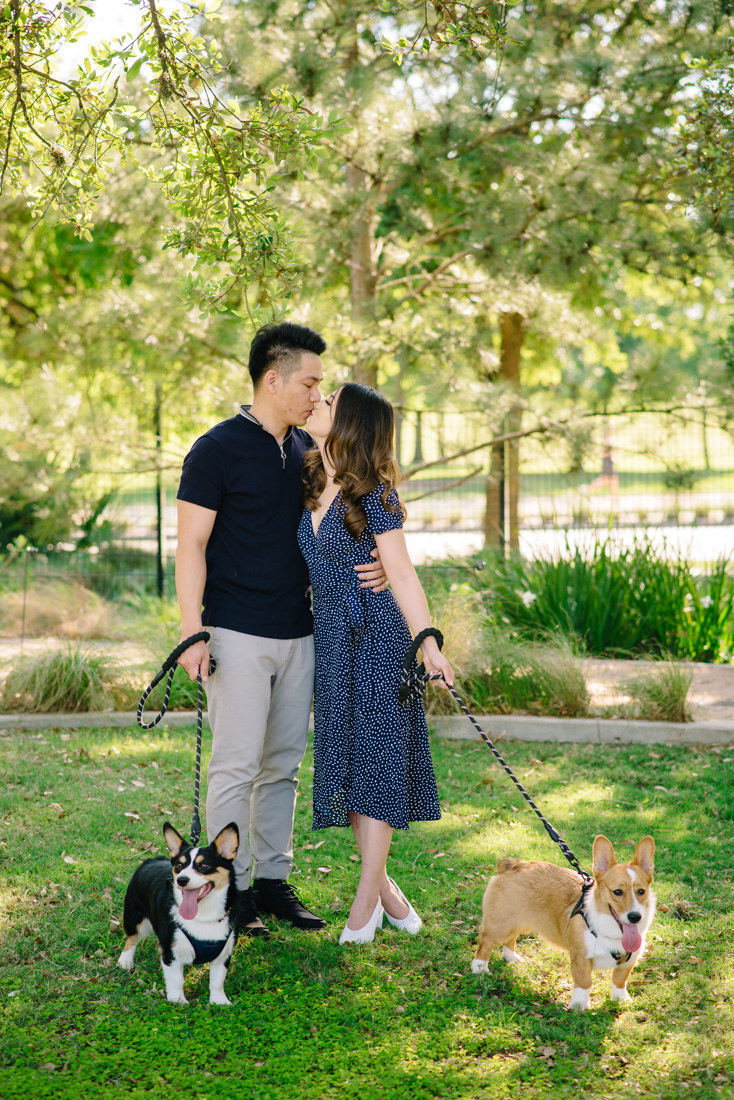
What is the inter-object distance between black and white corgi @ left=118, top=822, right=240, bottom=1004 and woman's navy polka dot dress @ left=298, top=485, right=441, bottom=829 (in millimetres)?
539

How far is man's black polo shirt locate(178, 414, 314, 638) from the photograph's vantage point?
340 cm

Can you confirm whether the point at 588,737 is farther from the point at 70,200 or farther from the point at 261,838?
the point at 70,200

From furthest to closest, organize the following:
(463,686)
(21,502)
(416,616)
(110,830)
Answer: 1. (21,502)
2. (463,686)
3. (110,830)
4. (416,616)

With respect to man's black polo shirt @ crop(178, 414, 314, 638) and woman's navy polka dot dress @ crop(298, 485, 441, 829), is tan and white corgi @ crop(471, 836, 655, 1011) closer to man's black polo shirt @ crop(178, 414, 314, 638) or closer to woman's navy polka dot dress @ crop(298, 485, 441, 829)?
woman's navy polka dot dress @ crop(298, 485, 441, 829)

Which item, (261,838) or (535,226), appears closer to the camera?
(261,838)

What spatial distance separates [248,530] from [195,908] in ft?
4.18

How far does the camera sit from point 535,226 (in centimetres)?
817

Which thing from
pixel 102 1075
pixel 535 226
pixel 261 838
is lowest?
pixel 102 1075

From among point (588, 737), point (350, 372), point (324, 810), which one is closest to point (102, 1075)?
point (324, 810)

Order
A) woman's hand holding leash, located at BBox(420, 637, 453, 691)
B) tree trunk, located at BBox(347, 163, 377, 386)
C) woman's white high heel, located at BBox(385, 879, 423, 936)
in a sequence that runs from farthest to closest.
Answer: tree trunk, located at BBox(347, 163, 377, 386) < woman's white high heel, located at BBox(385, 879, 423, 936) < woman's hand holding leash, located at BBox(420, 637, 453, 691)

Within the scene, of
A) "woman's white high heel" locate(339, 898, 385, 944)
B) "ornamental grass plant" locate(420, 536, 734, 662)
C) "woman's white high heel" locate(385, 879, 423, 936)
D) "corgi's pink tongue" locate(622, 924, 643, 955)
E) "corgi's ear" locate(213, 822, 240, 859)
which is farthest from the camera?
"ornamental grass plant" locate(420, 536, 734, 662)

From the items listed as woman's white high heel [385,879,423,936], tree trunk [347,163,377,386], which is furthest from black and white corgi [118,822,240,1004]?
tree trunk [347,163,377,386]

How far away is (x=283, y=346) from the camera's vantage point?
11.5 feet

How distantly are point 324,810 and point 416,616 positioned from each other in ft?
2.66
